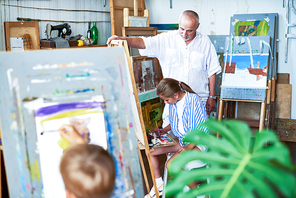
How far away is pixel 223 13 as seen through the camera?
3797 millimetres

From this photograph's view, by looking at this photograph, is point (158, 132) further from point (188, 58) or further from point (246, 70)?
point (246, 70)

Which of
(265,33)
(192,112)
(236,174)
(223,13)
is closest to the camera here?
(236,174)

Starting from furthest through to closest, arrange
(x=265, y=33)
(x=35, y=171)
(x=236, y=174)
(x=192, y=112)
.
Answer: (x=265, y=33) < (x=192, y=112) < (x=35, y=171) < (x=236, y=174)

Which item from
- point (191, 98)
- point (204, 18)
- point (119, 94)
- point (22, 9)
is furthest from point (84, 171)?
point (204, 18)

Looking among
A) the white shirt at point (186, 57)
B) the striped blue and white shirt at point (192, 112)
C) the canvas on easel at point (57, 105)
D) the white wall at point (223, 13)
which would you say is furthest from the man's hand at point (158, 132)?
the white wall at point (223, 13)

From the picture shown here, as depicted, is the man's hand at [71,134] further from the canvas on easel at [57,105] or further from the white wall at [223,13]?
the white wall at [223,13]

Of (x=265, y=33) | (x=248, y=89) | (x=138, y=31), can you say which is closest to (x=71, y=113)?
(x=138, y=31)

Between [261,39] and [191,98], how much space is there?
1.69m

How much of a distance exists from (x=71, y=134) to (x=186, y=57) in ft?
5.00

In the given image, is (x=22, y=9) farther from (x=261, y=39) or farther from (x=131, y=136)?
(x=261, y=39)

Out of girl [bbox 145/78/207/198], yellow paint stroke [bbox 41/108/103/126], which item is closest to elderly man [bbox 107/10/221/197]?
girl [bbox 145/78/207/198]

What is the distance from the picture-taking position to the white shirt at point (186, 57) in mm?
2580

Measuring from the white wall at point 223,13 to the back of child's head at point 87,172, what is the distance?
318 cm

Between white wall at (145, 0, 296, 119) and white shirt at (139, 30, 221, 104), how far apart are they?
1337 mm
